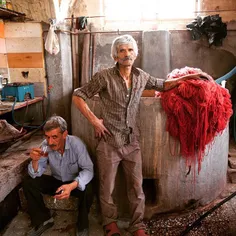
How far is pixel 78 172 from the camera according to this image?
3.25m

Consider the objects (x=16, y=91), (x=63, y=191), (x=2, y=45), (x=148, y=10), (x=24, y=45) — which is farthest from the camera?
(x=148, y=10)

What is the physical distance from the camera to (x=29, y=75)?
18.7 feet

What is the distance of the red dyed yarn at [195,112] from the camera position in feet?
9.73

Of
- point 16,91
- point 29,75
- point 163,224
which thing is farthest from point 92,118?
point 29,75

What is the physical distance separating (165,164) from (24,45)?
4161mm

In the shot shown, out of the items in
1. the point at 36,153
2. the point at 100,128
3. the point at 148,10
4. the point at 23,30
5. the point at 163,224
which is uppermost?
the point at 148,10

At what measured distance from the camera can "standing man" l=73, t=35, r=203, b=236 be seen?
2732 mm

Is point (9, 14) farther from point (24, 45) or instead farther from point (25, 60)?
point (25, 60)

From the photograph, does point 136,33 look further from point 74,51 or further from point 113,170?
point 113,170

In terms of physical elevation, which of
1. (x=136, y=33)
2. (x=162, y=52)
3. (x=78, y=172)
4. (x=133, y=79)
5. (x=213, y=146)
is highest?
(x=136, y=33)

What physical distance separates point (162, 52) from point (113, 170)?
3928mm

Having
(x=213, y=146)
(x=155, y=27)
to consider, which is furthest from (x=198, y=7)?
(x=213, y=146)

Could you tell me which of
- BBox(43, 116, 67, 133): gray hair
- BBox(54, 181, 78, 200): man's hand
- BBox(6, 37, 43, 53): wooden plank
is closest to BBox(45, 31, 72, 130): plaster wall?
BBox(6, 37, 43, 53): wooden plank

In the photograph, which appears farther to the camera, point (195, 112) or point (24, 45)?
point (24, 45)
